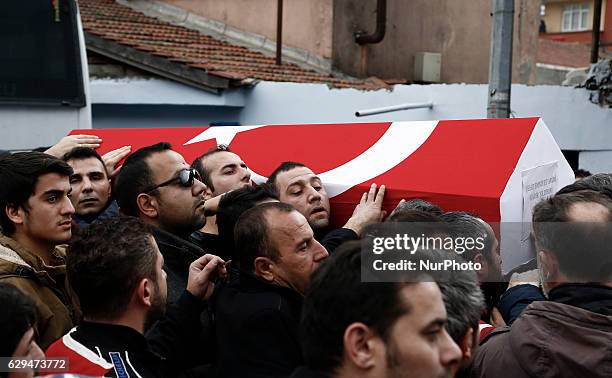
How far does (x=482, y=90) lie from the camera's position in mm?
8859

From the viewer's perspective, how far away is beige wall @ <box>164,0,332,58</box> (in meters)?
11.8

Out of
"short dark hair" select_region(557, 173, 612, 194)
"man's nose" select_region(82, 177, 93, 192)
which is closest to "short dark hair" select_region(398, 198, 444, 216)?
"short dark hair" select_region(557, 173, 612, 194)

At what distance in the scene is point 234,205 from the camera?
293cm

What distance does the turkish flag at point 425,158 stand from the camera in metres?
3.01

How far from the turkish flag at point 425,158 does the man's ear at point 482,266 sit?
0.44 meters

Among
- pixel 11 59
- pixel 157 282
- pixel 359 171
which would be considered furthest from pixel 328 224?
pixel 11 59

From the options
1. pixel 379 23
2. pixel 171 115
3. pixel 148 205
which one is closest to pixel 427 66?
pixel 379 23

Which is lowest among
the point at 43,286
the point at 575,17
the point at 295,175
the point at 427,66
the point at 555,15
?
the point at 43,286

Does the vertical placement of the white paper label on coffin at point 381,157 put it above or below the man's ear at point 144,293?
above

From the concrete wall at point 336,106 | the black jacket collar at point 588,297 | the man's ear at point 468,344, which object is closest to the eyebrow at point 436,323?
the man's ear at point 468,344

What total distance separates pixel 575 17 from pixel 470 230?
3396 centimetres

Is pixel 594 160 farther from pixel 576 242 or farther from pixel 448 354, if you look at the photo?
pixel 448 354

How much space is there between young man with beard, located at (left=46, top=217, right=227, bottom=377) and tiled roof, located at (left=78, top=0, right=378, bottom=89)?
783 centimetres

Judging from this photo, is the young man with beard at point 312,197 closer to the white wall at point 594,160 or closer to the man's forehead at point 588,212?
the man's forehead at point 588,212
